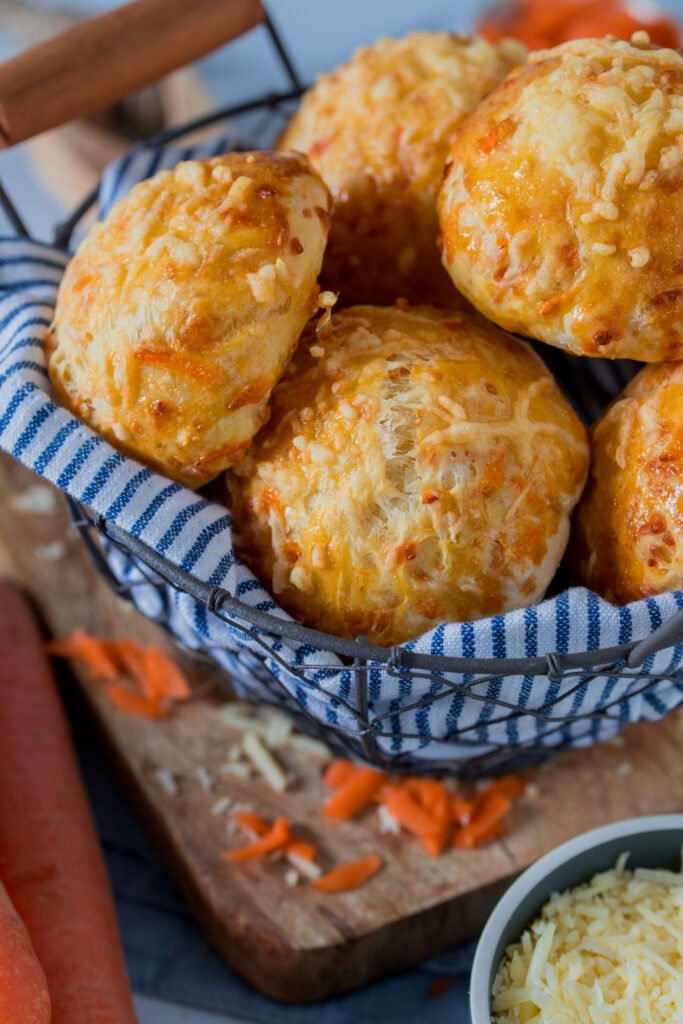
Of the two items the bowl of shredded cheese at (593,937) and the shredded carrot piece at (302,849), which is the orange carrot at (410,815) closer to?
the shredded carrot piece at (302,849)

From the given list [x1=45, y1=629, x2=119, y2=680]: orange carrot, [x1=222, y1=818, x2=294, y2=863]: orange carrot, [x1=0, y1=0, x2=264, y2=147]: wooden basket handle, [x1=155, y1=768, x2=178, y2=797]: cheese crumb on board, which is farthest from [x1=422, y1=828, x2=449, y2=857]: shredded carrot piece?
[x1=0, y1=0, x2=264, y2=147]: wooden basket handle

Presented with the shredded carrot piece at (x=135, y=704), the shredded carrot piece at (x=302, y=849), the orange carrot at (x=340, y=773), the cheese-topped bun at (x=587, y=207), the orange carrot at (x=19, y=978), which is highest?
the cheese-topped bun at (x=587, y=207)

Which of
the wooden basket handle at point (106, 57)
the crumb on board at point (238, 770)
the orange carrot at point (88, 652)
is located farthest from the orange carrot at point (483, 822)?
the wooden basket handle at point (106, 57)

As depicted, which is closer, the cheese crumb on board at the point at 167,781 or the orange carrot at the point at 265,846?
the orange carrot at the point at 265,846

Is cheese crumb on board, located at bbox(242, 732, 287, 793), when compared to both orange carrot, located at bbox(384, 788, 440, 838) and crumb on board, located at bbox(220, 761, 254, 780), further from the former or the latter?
orange carrot, located at bbox(384, 788, 440, 838)

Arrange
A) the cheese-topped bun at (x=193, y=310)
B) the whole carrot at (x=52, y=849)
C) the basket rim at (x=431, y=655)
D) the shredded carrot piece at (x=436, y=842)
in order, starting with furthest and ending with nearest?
1. the shredded carrot piece at (x=436, y=842)
2. the whole carrot at (x=52, y=849)
3. the cheese-topped bun at (x=193, y=310)
4. the basket rim at (x=431, y=655)

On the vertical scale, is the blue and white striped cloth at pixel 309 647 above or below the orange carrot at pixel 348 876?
above
